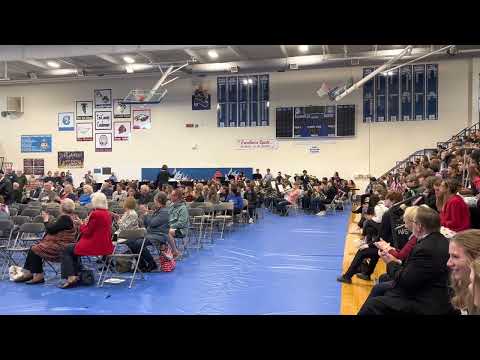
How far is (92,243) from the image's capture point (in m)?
5.93

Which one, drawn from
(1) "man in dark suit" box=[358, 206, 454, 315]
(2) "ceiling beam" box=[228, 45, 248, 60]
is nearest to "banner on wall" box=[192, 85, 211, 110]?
Result: (2) "ceiling beam" box=[228, 45, 248, 60]

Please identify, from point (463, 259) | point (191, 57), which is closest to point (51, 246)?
point (463, 259)

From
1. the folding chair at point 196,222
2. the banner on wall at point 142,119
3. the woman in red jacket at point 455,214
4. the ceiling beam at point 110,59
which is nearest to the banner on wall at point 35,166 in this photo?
the banner on wall at point 142,119

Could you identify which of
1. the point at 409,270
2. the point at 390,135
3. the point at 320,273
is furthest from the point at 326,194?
the point at 409,270

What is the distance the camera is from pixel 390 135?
737 inches

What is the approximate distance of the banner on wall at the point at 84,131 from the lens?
22344mm

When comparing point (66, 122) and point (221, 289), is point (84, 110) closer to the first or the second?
point (66, 122)

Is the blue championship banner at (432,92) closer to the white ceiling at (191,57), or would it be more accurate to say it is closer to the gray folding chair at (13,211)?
the white ceiling at (191,57)

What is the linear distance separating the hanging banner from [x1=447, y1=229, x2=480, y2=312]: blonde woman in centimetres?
2239

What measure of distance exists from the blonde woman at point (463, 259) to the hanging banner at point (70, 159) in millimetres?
22386

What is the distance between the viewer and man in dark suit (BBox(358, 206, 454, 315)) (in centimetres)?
316

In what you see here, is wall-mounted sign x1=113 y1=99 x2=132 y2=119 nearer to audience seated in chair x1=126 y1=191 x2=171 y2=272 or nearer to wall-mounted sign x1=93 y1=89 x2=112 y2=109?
wall-mounted sign x1=93 y1=89 x2=112 y2=109
